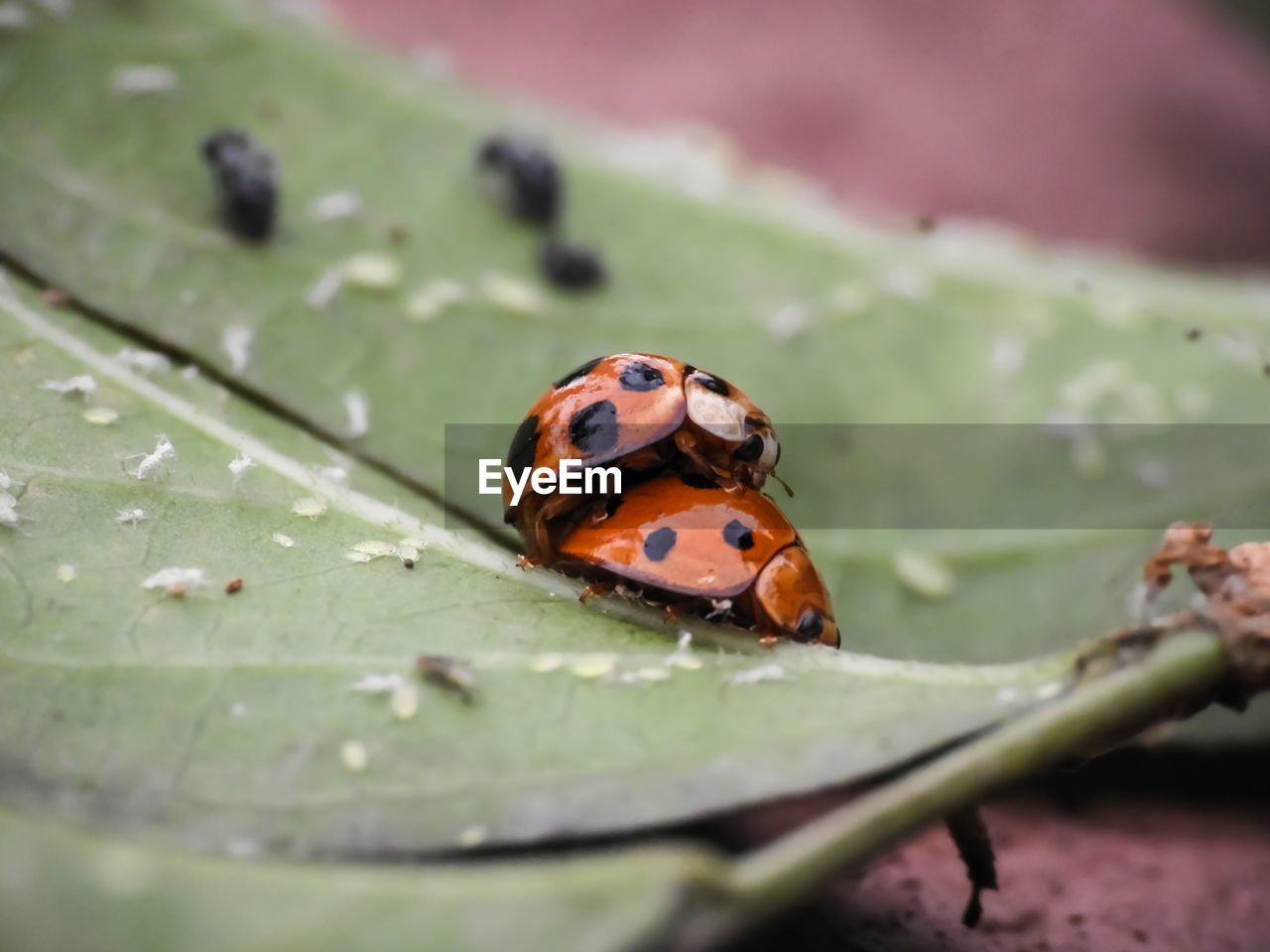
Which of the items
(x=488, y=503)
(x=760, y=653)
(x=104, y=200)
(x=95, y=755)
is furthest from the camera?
(x=104, y=200)

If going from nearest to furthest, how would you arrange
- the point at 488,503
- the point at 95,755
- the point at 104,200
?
the point at 95,755 < the point at 488,503 < the point at 104,200

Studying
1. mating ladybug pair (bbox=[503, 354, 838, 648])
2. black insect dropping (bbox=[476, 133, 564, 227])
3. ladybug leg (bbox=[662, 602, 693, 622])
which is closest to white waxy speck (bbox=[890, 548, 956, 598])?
mating ladybug pair (bbox=[503, 354, 838, 648])

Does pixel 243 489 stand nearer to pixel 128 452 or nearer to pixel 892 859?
pixel 128 452

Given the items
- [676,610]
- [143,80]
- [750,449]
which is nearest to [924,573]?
[750,449]

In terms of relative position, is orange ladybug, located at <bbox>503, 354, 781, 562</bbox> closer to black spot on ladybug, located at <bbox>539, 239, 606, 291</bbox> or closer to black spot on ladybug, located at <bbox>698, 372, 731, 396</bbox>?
black spot on ladybug, located at <bbox>698, 372, 731, 396</bbox>

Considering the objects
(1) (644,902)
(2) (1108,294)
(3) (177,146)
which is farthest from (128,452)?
(2) (1108,294)

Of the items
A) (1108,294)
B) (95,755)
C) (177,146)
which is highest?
(177,146)

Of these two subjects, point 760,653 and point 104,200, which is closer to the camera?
point 760,653
